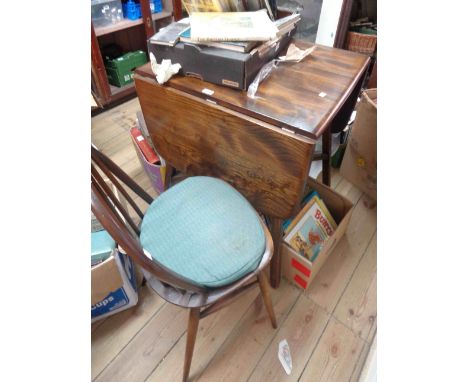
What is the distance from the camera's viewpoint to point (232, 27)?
0.89m

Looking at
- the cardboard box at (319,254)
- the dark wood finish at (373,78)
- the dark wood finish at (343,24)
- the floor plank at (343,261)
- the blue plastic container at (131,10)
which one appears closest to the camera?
the cardboard box at (319,254)

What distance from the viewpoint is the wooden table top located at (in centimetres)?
79

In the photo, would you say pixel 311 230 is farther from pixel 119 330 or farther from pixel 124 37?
pixel 124 37

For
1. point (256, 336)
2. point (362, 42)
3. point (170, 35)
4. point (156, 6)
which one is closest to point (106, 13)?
point (156, 6)

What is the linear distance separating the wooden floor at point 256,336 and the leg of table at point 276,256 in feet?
0.23

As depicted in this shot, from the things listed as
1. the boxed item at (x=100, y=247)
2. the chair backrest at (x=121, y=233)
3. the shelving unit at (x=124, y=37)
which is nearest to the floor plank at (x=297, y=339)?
the chair backrest at (x=121, y=233)

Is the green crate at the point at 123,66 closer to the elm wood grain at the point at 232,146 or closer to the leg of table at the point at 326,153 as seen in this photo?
the elm wood grain at the point at 232,146

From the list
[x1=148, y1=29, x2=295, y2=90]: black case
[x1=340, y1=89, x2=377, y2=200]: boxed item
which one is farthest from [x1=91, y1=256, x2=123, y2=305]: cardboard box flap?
[x1=340, y1=89, x2=377, y2=200]: boxed item

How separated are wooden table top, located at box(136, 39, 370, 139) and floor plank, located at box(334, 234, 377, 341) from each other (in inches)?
34.1

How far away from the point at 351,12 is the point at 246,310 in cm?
212

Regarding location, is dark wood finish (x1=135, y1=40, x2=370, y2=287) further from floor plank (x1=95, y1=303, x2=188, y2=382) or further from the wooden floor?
floor plank (x1=95, y1=303, x2=188, y2=382)

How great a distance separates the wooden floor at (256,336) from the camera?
1.07 m
